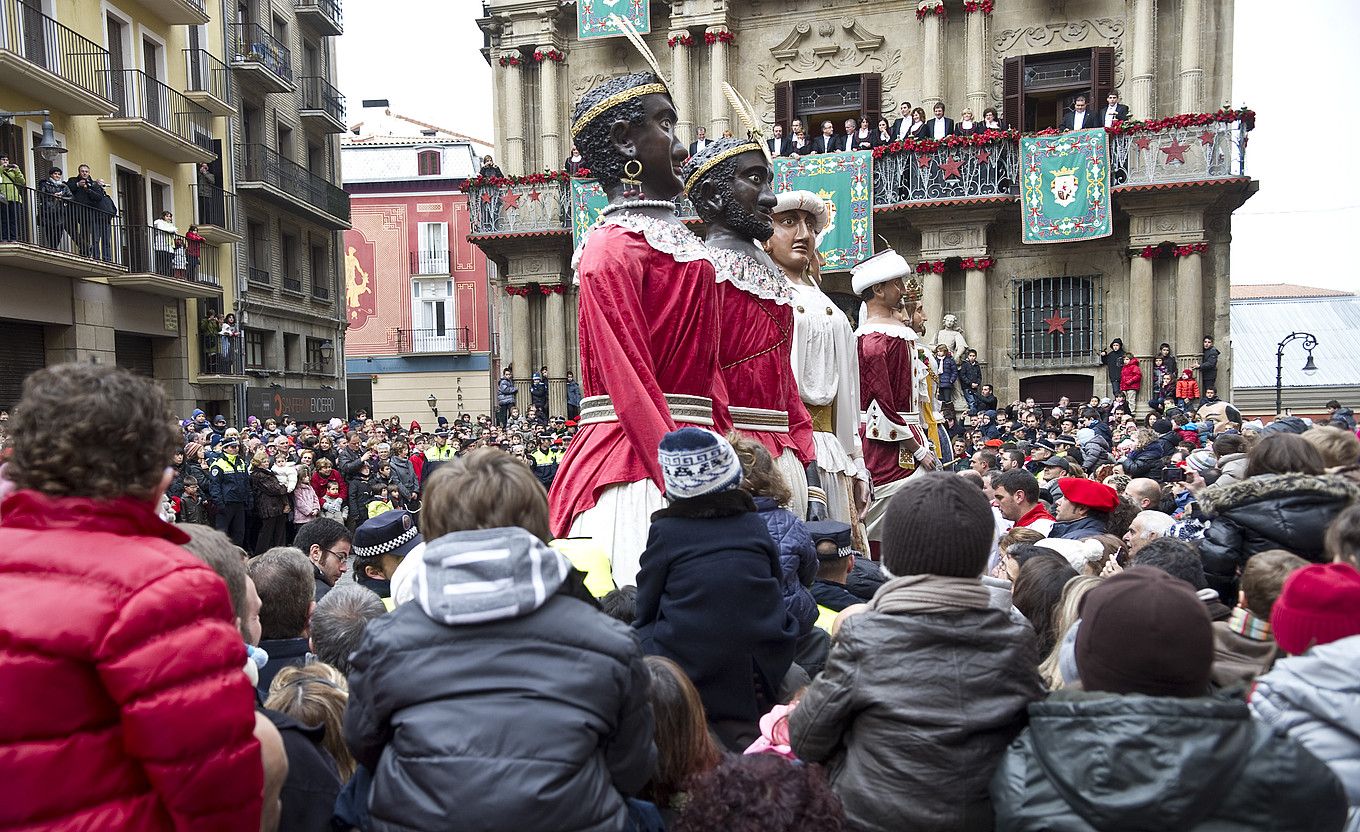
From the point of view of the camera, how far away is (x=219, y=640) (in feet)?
5.99

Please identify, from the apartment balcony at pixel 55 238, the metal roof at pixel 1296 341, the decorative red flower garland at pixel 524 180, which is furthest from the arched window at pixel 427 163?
the metal roof at pixel 1296 341

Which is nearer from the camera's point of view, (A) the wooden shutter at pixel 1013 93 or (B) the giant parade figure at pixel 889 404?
(B) the giant parade figure at pixel 889 404

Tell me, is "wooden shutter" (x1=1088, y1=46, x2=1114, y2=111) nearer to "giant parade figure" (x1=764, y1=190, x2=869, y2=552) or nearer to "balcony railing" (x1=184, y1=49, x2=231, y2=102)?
"giant parade figure" (x1=764, y1=190, x2=869, y2=552)

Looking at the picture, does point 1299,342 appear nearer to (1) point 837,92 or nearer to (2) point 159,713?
(1) point 837,92

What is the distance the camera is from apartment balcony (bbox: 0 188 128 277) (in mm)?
16609

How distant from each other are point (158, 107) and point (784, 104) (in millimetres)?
12670

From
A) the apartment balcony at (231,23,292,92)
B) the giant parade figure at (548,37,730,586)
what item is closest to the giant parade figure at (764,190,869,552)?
the giant parade figure at (548,37,730,586)

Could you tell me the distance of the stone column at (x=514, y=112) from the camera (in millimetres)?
23844

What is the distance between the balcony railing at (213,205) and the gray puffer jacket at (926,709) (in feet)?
79.3

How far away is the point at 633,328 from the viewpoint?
3666mm

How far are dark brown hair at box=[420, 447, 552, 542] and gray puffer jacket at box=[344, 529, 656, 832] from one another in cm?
9

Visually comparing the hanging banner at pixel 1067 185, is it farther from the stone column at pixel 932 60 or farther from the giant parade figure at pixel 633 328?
the giant parade figure at pixel 633 328

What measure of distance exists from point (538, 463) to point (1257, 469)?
12.8m

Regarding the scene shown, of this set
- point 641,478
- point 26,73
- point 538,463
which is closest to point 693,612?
point 641,478
